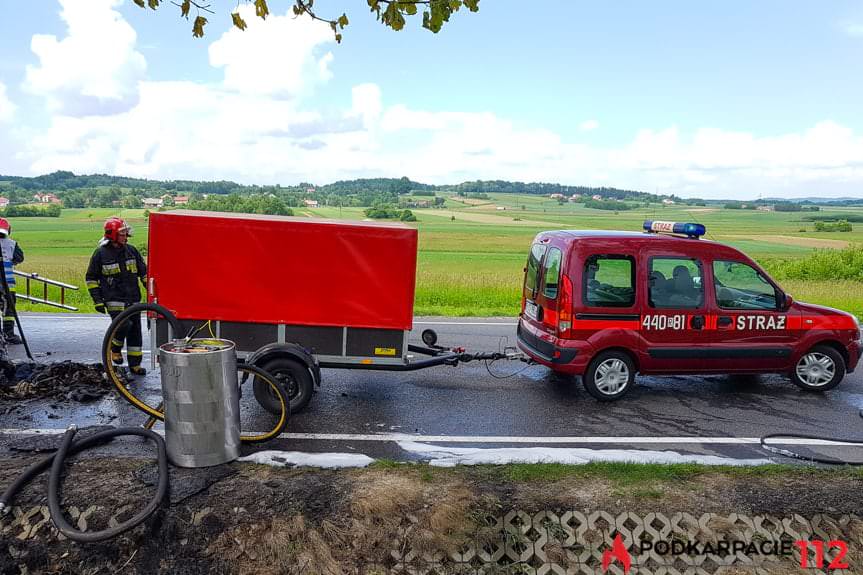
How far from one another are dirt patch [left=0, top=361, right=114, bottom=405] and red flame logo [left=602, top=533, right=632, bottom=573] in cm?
567

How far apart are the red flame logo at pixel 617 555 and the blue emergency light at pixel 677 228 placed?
15.6 ft

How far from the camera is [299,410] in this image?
707 centimetres

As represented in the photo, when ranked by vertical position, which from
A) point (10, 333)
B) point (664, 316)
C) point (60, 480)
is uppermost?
point (664, 316)

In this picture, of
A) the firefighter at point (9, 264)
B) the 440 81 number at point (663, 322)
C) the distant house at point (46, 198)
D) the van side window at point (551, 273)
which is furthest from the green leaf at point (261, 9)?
the distant house at point (46, 198)

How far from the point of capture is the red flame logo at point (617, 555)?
4352 millimetres

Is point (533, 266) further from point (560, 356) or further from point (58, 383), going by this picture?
point (58, 383)

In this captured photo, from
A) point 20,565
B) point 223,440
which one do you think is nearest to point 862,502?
point 223,440

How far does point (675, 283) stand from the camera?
798 centimetres

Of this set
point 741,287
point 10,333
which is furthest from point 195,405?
point 10,333

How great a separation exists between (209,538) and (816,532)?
4.02m

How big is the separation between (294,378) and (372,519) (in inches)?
110

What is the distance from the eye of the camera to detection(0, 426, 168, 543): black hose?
418 cm

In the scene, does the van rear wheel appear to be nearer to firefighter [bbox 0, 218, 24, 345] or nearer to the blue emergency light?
the blue emergency light

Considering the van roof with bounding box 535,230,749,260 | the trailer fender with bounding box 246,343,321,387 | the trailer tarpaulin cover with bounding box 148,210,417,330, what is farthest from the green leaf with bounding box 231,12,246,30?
the van roof with bounding box 535,230,749,260
